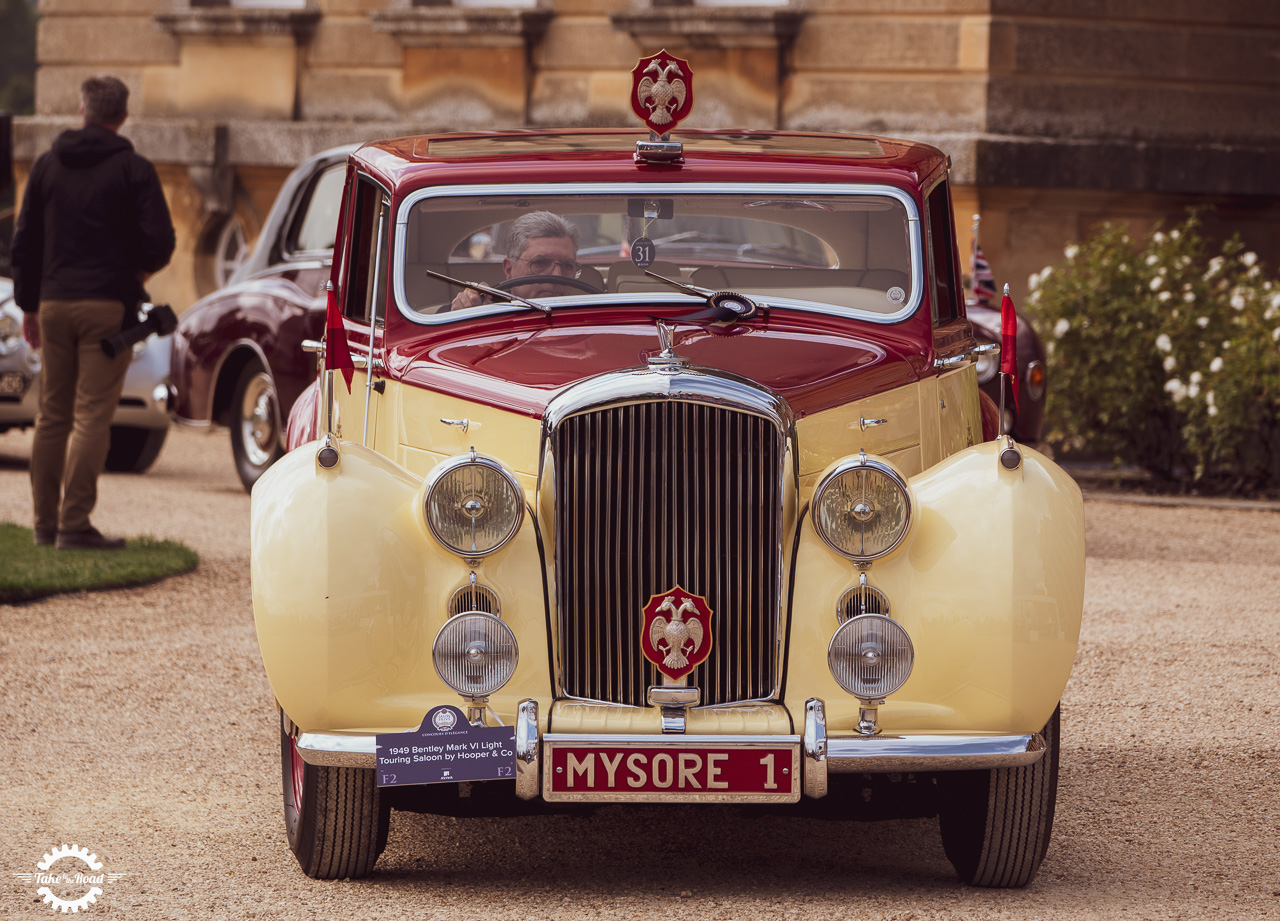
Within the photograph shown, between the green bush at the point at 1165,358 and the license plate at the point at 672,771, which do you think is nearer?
the license plate at the point at 672,771

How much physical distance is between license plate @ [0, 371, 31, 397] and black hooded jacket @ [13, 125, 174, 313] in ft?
11.8

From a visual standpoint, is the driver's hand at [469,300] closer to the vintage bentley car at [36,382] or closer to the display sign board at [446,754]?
the display sign board at [446,754]

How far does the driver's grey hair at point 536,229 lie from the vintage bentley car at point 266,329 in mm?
4962

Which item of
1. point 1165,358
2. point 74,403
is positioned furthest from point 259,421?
point 1165,358

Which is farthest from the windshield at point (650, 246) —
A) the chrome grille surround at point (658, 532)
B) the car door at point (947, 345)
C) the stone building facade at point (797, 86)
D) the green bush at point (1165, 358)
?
the stone building facade at point (797, 86)

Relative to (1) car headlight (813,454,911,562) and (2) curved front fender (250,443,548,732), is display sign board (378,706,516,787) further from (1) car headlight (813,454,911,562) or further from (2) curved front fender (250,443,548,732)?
(1) car headlight (813,454,911,562)

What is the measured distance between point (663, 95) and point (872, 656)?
1.97 meters

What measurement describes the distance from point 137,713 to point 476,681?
7.71ft

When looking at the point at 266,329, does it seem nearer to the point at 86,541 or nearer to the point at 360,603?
the point at 86,541

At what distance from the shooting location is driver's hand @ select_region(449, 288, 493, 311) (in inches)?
190

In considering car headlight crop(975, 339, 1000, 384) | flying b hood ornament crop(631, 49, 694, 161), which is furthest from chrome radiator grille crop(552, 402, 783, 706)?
car headlight crop(975, 339, 1000, 384)

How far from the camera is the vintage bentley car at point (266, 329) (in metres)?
10.2

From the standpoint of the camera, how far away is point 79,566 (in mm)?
8055

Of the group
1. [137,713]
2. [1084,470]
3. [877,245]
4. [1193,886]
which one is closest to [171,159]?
[1084,470]
